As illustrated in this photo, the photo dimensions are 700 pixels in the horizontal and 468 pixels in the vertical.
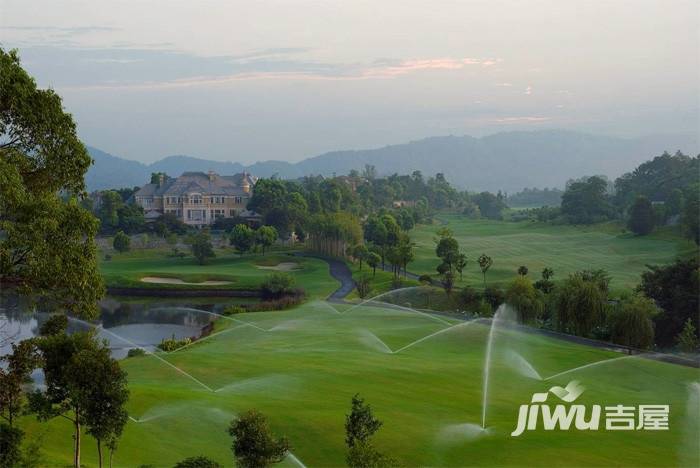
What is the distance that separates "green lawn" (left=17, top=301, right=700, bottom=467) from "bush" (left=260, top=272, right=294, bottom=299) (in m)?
25.7

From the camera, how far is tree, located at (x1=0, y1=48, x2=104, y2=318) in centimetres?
1662

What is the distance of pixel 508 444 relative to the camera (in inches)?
950

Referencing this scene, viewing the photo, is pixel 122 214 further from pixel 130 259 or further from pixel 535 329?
pixel 535 329

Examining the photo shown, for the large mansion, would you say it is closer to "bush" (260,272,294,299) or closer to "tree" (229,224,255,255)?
"tree" (229,224,255,255)

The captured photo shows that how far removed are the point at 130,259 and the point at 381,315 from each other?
5361cm

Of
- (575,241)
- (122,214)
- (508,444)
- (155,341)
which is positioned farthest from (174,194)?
(508,444)

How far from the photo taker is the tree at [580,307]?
46.9 m

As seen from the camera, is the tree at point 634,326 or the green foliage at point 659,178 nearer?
the tree at point 634,326

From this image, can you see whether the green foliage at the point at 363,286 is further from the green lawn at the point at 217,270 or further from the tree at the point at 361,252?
the tree at the point at 361,252

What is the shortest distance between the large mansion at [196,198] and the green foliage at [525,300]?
260ft

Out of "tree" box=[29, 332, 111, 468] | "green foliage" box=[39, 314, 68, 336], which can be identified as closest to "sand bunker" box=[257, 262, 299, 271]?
"green foliage" box=[39, 314, 68, 336]


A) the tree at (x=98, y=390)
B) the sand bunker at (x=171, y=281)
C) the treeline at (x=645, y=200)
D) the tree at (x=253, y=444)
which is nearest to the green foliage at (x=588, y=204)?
the treeline at (x=645, y=200)

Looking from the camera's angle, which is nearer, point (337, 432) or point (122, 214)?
point (337, 432)

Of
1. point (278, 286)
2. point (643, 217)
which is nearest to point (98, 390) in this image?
point (278, 286)
